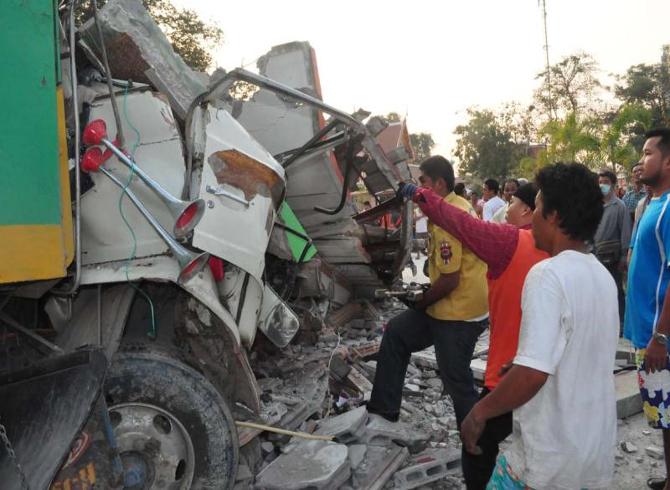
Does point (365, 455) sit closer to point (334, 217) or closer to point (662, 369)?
point (662, 369)

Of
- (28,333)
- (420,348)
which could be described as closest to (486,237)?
(420,348)

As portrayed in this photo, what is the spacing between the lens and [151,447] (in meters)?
2.40

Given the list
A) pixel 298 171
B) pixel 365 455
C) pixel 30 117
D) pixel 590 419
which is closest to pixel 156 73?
pixel 30 117

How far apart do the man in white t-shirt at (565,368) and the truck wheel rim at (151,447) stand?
→ 1.45 meters

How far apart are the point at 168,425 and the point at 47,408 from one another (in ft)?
1.91

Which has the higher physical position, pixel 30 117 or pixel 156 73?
pixel 156 73

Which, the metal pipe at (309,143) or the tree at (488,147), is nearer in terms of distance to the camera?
the metal pipe at (309,143)

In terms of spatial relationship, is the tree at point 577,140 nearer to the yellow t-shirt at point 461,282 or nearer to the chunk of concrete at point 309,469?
the yellow t-shirt at point 461,282

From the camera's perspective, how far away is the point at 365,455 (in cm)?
321

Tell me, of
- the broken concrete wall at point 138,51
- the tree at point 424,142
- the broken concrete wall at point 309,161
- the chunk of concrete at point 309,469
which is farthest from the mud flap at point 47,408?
the tree at point 424,142

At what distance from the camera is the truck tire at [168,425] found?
2.37 metres

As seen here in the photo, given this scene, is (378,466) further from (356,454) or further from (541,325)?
(541,325)

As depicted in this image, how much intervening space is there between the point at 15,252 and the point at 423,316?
2.35 m

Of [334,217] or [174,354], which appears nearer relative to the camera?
[174,354]
